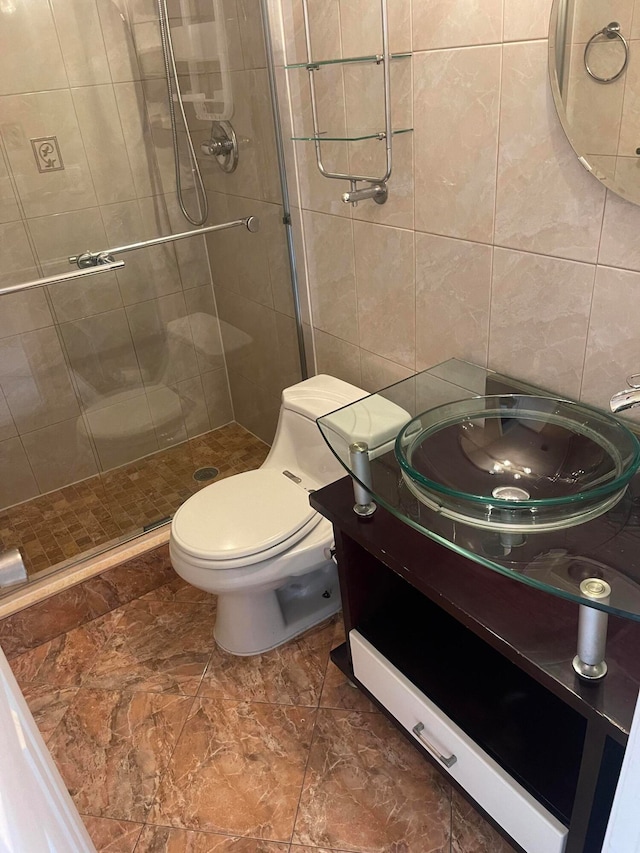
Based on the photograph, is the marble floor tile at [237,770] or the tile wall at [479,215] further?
the marble floor tile at [237,770]

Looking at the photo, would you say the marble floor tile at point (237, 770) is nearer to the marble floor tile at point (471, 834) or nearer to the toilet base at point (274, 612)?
the toilet base at point (274, 612)

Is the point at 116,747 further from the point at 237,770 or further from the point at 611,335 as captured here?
the point at 611,335

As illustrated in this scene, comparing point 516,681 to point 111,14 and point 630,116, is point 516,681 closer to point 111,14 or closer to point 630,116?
point 630,116

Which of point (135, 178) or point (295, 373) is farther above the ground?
point (135, 178)

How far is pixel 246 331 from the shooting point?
2.48 m

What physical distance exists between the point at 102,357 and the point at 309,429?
34.8 inches

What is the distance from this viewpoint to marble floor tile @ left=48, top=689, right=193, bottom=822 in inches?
61.1

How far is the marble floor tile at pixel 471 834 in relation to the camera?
1.36m

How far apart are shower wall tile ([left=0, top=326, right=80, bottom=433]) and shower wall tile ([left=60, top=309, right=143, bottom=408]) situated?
1.8 inches

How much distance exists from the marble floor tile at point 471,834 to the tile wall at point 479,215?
962mm

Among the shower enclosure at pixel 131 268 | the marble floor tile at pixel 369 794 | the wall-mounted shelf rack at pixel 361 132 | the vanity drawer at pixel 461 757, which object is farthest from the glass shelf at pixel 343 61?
the marble floor tile at pixel 369 794

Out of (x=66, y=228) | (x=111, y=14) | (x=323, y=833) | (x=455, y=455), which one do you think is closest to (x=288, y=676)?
(x=323, y=833)

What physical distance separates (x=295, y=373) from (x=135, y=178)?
868 mm

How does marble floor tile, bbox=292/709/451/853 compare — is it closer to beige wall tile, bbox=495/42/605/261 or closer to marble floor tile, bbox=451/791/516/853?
marble floor tile, bbox=451/791/516/853
